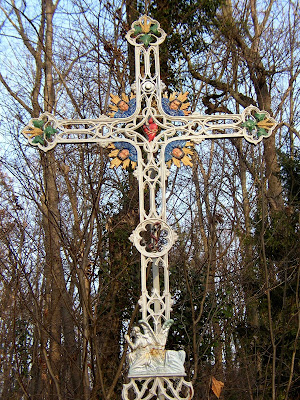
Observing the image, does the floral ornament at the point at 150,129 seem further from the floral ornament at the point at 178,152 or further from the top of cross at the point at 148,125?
the floral ornament at the point at 178,152

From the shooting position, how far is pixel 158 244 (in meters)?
4.38

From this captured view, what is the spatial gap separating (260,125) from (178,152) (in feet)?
2.48

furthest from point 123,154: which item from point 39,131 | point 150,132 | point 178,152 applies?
point 39,131

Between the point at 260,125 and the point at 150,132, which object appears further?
the point at 260,125

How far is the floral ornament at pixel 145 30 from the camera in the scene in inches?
195

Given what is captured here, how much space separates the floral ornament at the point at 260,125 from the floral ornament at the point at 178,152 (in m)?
0.51

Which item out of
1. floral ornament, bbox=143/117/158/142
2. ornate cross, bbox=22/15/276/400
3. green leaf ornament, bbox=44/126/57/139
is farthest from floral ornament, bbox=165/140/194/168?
green leaf ornament, bbox=44/126/57/139

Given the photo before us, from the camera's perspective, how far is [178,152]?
460 cm

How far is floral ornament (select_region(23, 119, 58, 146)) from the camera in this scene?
470cm

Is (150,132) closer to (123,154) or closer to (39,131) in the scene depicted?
(123,154)

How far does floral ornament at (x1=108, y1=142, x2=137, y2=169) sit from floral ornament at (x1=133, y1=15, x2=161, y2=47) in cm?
97

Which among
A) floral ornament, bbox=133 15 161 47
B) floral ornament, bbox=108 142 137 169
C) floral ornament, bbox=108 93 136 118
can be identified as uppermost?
Answer: floral ornament, bbox=133 15 161 47

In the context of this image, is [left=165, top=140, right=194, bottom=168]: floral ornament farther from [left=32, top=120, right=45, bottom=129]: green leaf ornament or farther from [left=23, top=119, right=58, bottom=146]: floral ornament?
[left=32, top=120, right=45, bottom=129]: green leaf ornament

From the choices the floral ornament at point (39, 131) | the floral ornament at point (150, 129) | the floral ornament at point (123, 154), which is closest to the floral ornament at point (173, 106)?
the floral ornament at point (150, 129)
